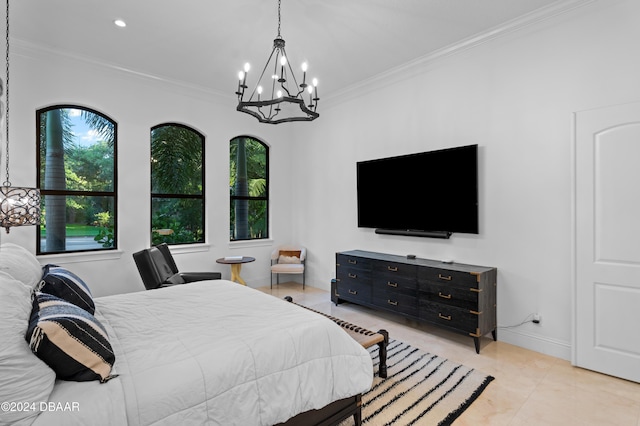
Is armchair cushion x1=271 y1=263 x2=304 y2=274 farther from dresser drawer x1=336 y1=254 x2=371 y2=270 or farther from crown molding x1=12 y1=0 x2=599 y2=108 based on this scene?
crown molding x1=12 y1=0 x2=599 y2=108

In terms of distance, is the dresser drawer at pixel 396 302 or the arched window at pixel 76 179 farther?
the arched window at pixel 76 179

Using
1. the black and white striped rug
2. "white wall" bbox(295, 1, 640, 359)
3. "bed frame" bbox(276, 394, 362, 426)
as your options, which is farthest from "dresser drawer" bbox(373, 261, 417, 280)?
"bed frame" bbox(276, 394, 362, 426)

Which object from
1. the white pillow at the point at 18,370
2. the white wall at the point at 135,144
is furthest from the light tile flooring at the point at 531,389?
the white wall at the point at 135,144

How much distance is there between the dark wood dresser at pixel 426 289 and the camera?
3.09 m

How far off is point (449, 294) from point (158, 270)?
126 inches

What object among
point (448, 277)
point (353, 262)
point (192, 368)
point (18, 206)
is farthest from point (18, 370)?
point (353, 262)

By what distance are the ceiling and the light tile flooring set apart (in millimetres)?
3168

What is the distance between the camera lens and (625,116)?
8.23 ft

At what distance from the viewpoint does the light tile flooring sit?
2.09 m

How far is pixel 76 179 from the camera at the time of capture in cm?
402

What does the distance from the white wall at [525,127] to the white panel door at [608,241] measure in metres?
0.19

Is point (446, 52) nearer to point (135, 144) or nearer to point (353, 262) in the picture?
point (353, 262)

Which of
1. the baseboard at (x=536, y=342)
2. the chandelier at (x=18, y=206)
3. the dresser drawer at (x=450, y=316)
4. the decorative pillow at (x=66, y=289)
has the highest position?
the chandelier at (x=18, y=206)

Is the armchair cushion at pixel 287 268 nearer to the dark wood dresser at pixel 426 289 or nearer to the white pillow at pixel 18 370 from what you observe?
the dark wood dresser at pixel 426 289
